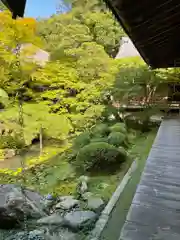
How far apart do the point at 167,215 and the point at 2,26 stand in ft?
18.8

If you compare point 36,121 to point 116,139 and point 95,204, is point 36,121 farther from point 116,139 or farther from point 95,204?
point 95,204

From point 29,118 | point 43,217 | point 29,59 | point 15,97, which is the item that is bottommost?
point 43,217

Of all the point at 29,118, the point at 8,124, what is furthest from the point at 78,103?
the point at 8,124

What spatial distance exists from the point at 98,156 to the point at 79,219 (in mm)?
1938

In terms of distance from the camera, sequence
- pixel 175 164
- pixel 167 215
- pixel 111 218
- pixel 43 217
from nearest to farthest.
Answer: pixel 167 215 → pixel 175 164 → pixel 111 218 → pixel 43 217

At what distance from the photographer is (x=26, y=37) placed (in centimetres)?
590

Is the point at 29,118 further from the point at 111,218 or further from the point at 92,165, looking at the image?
the point at 111,218

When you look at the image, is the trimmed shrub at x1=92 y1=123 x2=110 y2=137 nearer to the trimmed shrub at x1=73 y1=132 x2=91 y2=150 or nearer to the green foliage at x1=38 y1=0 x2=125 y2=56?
the trimmed shrub at x1=73 y1=132 x2=91 y2=150

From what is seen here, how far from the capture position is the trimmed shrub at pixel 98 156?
521 centimetres

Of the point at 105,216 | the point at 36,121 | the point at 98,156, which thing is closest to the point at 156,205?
the point at 105,216

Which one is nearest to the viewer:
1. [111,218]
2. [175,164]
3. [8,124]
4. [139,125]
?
[175,164]

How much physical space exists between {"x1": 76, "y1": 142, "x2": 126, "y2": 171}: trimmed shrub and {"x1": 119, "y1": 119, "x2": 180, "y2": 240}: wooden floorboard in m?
2.03

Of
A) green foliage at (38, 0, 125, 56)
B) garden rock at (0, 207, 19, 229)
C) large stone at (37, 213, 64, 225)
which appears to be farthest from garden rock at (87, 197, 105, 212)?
green foliage at (38, 0, 125, 56)

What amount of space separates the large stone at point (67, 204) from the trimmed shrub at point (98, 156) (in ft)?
4.49
